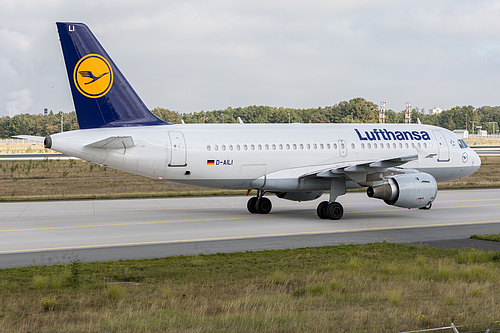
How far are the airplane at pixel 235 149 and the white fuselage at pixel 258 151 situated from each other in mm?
42

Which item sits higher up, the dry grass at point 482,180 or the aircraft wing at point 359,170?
the aircraft wing at point 359,170

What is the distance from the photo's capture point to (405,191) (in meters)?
25.4

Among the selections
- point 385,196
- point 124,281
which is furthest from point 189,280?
point 385,196

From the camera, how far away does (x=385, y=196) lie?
2545cm

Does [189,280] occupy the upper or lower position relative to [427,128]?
lower

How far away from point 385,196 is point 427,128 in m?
7.11

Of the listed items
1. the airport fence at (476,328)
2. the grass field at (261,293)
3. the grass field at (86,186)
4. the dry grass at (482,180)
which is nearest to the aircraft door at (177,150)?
the grass field at (261,293)

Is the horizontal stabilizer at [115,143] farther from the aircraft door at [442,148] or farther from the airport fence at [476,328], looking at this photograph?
the airport fence at [476,328]

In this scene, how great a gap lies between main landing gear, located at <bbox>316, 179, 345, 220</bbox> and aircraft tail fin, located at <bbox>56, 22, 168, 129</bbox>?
868cm

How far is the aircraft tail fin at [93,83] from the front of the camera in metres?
23.6

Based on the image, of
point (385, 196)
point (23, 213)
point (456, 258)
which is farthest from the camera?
point (23, 213)

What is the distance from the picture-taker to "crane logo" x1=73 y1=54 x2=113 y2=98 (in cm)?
2372

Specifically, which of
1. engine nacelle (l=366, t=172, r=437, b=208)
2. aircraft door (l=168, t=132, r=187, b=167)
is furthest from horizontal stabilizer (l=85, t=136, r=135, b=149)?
engine nacelle (l=366, t=172, r=437, b=208)

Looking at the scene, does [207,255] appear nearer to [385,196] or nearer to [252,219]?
[252,219]
